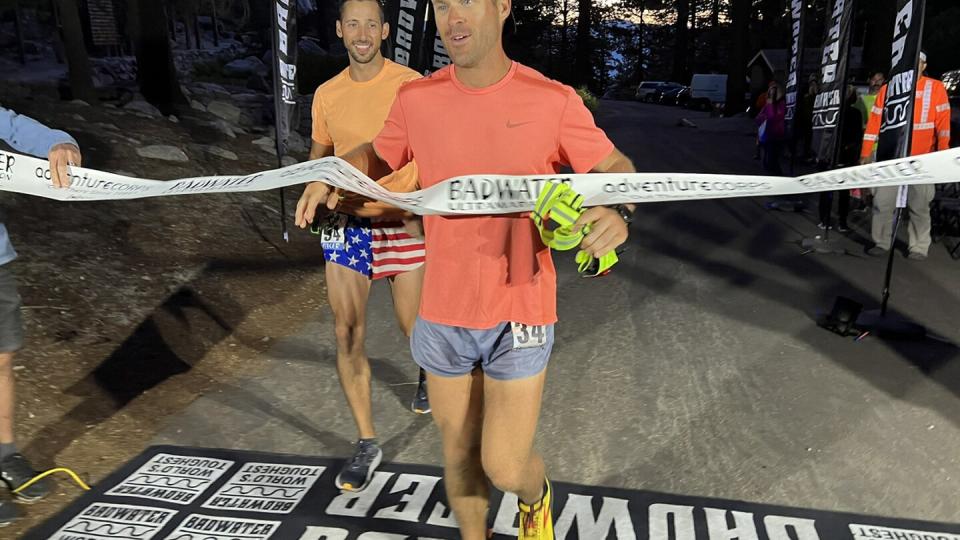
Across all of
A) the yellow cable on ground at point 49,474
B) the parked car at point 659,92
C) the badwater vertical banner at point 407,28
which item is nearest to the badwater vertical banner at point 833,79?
the badwater vertical banner at point 407,28

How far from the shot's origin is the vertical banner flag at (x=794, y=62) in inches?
444

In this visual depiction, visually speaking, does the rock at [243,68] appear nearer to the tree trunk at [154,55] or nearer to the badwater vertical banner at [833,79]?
the tree trunk at [154,55]

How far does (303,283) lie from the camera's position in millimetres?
7434

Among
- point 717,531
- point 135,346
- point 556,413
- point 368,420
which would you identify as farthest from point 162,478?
point 717,531

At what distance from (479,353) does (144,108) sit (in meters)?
13.8

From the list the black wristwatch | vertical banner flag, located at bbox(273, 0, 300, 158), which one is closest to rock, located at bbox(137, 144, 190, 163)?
vertical banner flag, located at bbox(273, 0, 300, 158)

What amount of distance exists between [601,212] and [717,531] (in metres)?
1.84

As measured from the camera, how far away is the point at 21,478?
3.60 meters

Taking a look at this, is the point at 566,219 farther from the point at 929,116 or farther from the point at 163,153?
the point at 163,153

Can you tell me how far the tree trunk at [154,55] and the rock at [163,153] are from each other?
13.8 feet

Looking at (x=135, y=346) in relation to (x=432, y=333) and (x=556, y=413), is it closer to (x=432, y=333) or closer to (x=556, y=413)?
(x=556, y=413)

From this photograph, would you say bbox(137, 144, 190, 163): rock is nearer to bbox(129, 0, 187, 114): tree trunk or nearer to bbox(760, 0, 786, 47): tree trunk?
bbox(129, 0, 187, 114): tree trunk

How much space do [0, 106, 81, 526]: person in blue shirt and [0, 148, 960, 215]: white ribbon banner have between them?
4.2 inches

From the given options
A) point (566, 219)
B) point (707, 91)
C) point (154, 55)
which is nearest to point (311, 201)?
point (566, 219)
